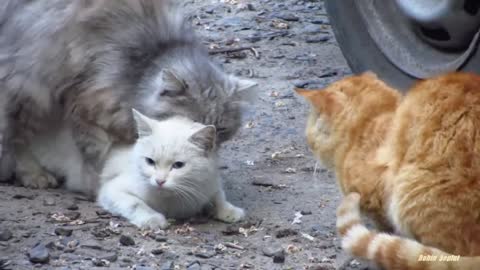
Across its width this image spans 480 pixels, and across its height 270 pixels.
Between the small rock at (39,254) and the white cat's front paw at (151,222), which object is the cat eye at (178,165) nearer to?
the white cat's front paw at (151,222)

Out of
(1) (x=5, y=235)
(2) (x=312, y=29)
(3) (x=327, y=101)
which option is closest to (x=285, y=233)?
(3) (x=327, y=101)

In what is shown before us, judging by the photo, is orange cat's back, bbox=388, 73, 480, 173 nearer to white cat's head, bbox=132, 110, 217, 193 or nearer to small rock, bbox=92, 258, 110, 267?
white cat's head, bbox=132, 110, 217, 193

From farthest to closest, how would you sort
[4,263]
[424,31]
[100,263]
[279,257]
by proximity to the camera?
[424,31], [279,257], [100,263], [4,263]

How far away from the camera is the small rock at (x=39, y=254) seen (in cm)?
402

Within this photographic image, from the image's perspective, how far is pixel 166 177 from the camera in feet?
15.1

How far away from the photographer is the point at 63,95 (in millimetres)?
5020

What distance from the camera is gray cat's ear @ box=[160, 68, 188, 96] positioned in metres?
4.69

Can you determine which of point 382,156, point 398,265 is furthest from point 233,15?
point 398,265

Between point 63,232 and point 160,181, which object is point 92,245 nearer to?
point 63,232

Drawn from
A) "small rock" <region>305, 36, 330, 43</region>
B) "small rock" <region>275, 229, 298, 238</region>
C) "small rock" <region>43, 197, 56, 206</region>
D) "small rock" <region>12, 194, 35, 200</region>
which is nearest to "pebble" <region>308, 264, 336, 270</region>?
"small rock" <region>275, 229, 298, 238</region>

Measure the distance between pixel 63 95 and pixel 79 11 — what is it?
0.43 meters

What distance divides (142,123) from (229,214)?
1.96 ft

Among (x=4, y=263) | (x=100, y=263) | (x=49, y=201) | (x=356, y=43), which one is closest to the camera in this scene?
(x=4, y=263)

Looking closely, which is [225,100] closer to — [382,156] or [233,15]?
[382,156]
